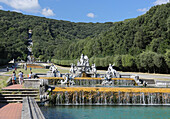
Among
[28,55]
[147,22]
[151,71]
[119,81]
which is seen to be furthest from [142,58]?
[28,55]

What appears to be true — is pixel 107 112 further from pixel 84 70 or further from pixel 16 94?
pixel 84 70

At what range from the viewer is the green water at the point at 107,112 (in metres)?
13.6

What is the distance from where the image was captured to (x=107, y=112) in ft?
49.2

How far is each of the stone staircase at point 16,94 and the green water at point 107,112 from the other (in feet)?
5.96

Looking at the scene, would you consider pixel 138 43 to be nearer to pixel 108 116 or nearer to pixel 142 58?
pixel 142 58

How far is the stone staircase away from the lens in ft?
51.0

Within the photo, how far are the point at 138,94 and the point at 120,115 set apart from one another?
485cm

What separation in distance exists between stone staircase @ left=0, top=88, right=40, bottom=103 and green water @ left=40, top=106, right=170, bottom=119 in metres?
1.82

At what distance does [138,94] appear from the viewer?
18.4m

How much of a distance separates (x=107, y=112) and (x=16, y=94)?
22.6 ft

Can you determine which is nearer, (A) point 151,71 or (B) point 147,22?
(A) point 151,71

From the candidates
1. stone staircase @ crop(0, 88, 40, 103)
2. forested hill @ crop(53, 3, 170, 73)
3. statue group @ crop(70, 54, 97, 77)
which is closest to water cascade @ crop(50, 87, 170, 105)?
stone staircase @ crop(0, 88, 40, 103)

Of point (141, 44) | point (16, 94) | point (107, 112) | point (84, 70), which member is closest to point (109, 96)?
point (107, 112)

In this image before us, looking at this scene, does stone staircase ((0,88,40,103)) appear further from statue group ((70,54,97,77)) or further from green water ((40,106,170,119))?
statue group ((70,54,97,77))
